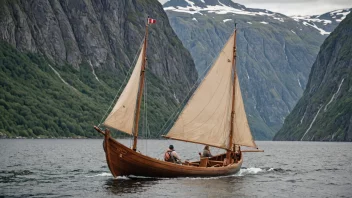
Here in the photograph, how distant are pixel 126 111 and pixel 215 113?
16.5m

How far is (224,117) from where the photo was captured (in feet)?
266

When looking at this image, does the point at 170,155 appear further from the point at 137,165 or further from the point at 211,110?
the point at 211,110

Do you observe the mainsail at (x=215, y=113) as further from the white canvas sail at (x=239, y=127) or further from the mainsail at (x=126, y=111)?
the mainsail at (x=126, y=111)

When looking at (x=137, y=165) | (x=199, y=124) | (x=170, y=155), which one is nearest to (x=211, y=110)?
(x=199, y=124)

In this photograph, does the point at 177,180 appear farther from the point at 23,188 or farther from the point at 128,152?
the point at 23,188

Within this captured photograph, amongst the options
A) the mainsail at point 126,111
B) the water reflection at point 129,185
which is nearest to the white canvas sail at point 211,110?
the water reflection at point 129,185

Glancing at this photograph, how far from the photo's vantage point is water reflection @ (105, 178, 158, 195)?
61.4 m

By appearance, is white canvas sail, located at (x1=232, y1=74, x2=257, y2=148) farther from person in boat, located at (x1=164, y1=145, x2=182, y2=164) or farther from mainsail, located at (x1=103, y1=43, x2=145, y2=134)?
mainsail, located at (x1=103, y1=43, x2=145, y2=134)

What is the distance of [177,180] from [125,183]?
22.0ft

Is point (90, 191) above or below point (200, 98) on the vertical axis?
below

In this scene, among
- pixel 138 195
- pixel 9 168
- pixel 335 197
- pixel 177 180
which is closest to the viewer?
pixel 138 195

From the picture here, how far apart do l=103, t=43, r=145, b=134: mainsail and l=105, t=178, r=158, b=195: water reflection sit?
222 inches

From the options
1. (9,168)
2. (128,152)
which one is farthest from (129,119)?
(9,168)

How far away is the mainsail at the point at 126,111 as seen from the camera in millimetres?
65438
